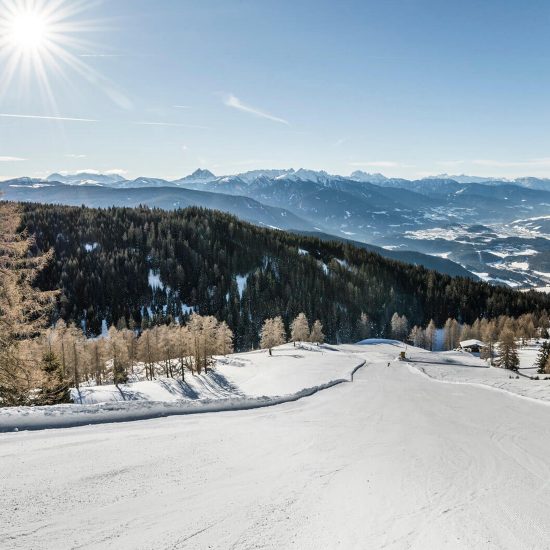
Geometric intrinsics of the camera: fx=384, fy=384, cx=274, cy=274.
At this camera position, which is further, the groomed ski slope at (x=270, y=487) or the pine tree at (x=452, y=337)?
the pine tree at (x=452, y=337)

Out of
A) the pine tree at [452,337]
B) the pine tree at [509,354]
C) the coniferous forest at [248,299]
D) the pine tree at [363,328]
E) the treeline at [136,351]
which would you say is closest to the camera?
the treeline at [136,351]

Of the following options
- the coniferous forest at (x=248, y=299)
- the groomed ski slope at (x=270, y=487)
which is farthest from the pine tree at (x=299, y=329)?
the groomed ski slope at (x=270, y=487)

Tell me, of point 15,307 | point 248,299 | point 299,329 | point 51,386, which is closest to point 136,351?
point 299,329

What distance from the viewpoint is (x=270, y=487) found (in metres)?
8.39

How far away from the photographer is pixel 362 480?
927cm

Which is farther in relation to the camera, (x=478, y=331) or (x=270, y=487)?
(x=478, y=331)

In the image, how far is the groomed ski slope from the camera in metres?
6.36

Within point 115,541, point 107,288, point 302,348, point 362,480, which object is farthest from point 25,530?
point 107,288

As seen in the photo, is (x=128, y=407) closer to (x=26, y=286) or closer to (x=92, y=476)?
(x=92, y=476)

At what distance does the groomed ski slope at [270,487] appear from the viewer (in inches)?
250

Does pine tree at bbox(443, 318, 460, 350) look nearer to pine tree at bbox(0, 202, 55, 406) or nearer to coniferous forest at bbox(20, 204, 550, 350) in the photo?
coniferous forest at bbox(20, 204, 550, 350)

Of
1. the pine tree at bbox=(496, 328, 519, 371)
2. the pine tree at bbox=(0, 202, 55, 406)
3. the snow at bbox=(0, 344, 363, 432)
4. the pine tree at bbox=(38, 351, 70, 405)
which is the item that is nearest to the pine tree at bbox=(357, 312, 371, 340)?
the snow at bbox=(0, 344, 363, 432)

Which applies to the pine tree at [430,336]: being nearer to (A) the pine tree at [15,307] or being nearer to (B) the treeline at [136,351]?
(B) the treeline at [136,351]

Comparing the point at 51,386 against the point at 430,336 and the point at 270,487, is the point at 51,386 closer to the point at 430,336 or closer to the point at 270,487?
the point at 270,487
